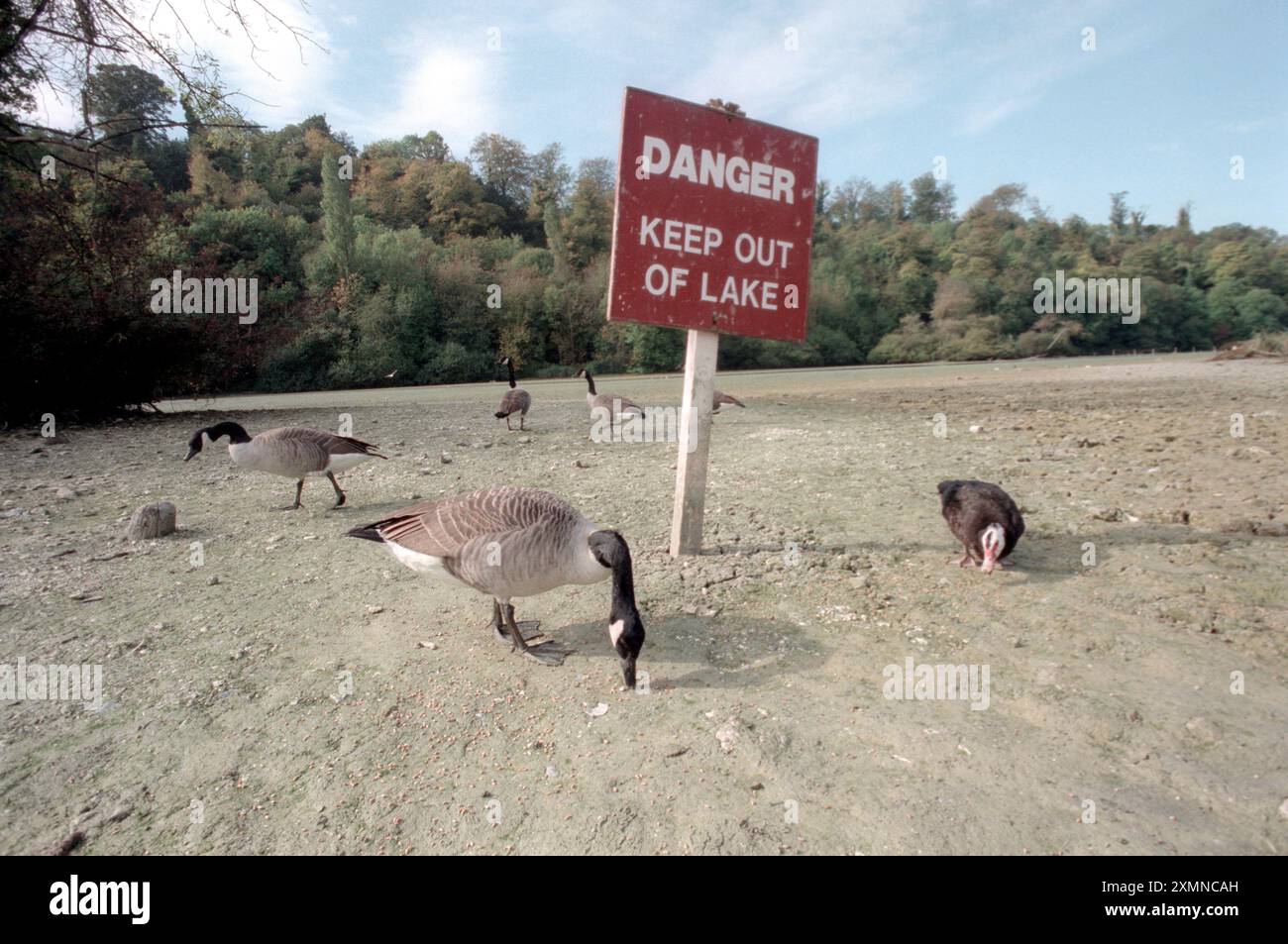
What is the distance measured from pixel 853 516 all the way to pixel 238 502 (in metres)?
6.91

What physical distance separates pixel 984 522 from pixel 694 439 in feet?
7.64

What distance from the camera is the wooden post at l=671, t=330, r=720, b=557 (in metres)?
5.56

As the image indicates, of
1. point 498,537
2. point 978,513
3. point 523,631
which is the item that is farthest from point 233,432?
point 978,513

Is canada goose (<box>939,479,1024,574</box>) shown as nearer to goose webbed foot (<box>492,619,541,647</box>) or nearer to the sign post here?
the sign post

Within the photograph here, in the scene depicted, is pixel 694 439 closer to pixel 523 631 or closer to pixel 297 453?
pixel 523 631

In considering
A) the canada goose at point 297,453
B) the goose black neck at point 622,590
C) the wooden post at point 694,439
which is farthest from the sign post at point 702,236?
the canada goose at point 297,453

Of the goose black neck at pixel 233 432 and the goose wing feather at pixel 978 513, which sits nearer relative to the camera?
the goose wing feather at pixel 978 513

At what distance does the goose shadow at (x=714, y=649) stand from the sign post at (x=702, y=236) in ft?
4.25

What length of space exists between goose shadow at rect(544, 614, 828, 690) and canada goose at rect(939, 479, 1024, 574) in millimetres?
1785

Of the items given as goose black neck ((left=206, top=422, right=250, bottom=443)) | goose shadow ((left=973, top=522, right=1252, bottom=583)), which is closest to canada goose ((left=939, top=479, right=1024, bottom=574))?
goose shadow ((left=973, top=522, right=1252, bottom=583))

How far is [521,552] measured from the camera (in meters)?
3.85

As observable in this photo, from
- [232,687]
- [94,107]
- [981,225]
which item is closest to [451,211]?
[94,107]

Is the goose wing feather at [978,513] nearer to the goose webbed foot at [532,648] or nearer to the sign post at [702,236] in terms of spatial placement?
the sign post at [702,236]

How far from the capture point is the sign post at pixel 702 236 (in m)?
5.20
